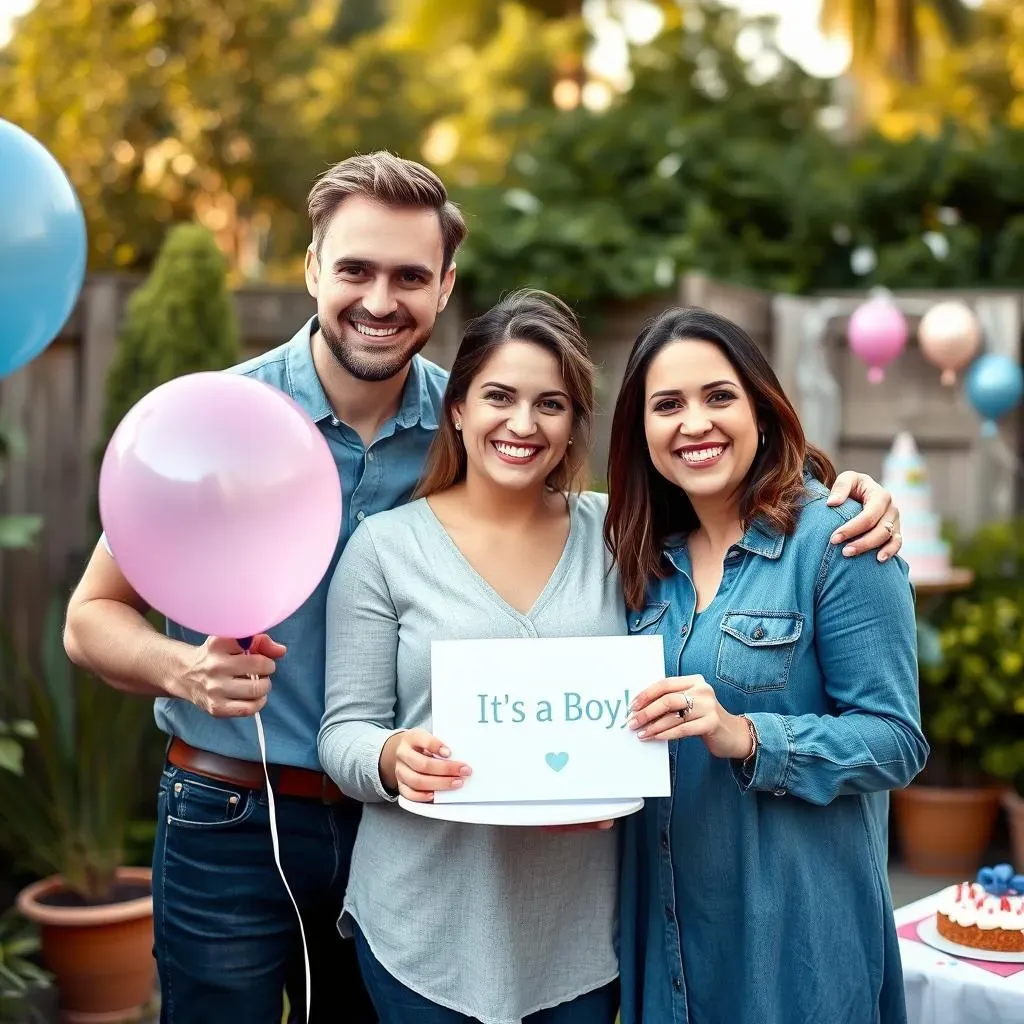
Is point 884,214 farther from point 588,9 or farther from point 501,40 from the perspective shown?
point 501,40

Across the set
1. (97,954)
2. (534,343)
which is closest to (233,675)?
(534,343)

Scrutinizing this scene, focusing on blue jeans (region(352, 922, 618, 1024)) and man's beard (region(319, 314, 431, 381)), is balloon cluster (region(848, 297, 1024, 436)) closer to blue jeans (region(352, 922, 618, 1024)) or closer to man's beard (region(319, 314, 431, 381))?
man's beard (region(319, 314, 431, 381))

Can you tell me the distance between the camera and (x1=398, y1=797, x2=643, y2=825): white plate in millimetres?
1793

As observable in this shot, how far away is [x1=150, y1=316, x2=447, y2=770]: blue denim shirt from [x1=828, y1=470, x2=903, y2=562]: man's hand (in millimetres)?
789

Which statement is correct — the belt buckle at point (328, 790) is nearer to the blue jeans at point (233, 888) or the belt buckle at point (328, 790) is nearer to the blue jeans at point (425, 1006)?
the blue jeans at point (233, 888)

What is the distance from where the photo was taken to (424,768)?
5.97 feet

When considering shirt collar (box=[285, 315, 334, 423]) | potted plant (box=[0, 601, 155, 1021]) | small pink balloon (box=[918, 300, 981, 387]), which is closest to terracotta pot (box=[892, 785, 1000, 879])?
small pink balloon (box=[918, 300, 981, 387])

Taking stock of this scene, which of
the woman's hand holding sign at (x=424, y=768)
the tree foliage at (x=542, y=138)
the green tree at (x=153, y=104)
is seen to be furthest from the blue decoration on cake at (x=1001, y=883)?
the green tree at (x=153, y=104)

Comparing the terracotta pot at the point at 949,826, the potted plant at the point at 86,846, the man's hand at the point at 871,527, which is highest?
the man's hand at the point at 871,527

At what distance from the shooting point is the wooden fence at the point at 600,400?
4605 mm

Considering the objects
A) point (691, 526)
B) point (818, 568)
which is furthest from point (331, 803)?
point (818, 568)

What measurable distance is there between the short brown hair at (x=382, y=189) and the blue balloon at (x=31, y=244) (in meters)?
0.45

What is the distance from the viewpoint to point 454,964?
196 centimetres

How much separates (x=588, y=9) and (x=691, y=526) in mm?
11670
